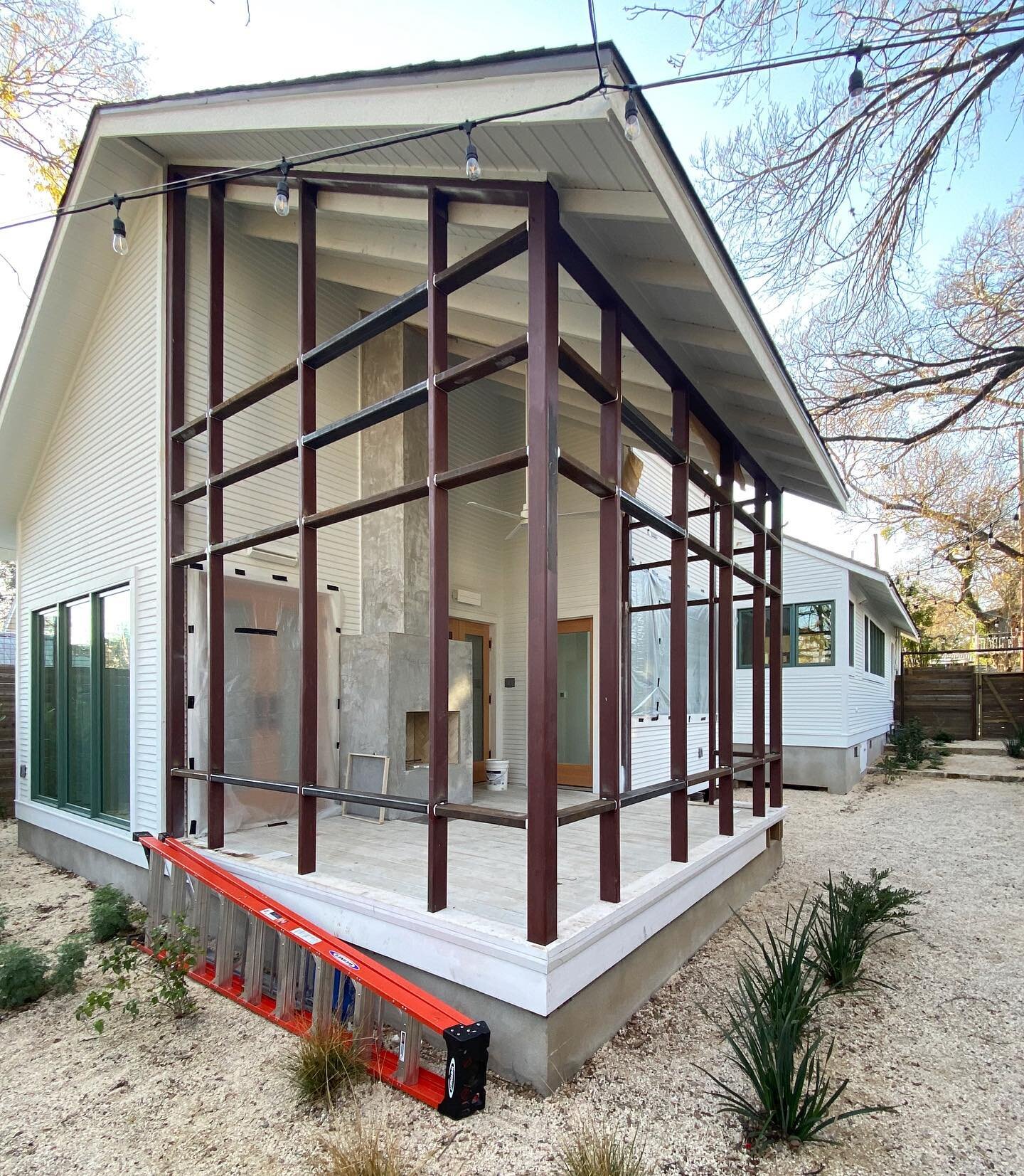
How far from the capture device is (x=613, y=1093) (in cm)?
276

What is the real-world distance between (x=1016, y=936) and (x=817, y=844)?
8.61 ft

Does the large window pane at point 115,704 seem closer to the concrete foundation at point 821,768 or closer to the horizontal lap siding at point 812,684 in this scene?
the concrete foundation at point 821,768

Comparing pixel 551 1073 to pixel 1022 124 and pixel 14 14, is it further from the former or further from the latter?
pixel 14 14

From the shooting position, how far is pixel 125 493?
18.8 feet

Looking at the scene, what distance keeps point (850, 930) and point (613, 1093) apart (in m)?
1.78

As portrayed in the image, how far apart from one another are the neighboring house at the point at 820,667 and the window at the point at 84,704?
336 inches

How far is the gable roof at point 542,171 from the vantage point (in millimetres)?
2723

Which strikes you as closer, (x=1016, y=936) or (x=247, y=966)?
(x=247, y=966)

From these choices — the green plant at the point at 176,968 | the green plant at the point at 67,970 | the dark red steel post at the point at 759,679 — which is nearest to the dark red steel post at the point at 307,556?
the green plant at the point at 176,968

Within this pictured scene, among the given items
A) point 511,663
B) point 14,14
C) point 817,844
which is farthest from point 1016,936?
point 14,14

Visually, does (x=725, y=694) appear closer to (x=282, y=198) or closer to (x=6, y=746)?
(x=282, y=198)

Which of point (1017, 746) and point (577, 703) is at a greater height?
point (577, 703)

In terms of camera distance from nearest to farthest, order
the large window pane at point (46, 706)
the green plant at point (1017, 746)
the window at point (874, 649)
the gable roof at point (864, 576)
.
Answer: the large window pane at point (46, 706), the gable roof at point (864, 576), the green plant at point (1017, 746), the window at point (874, 649)

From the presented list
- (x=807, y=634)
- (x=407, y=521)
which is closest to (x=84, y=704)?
A: (x=407, y=521)
